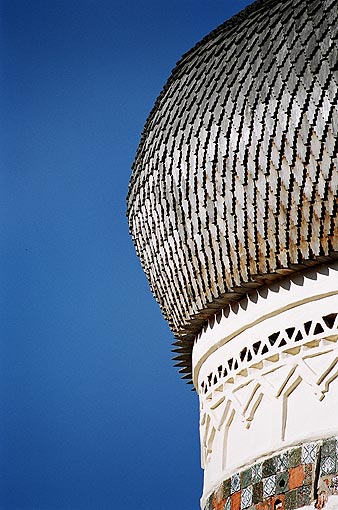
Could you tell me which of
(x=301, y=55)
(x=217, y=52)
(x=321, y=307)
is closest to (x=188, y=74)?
(x=217, y=52)

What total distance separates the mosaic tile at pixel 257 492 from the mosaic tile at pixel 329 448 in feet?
1.56

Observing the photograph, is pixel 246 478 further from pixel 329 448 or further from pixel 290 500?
pixel 329 448

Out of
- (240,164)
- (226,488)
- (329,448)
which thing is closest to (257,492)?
(226,488)

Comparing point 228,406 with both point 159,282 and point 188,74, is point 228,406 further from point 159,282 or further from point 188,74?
point 188,74

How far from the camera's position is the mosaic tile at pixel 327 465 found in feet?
35.6

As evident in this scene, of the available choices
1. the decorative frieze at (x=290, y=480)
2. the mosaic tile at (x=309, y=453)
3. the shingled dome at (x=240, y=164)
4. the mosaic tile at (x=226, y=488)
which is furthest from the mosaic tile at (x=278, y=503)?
the shingled dome at (x=240, y=164)

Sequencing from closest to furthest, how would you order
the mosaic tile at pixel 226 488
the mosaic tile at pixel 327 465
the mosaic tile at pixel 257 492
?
the mosaic tile at pixel 327 465 → the mosaic tile at pixel 257 492 → the mosaic tile at pixel 226 488

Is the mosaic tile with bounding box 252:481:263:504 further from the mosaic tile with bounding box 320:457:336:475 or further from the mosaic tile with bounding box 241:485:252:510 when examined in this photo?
the mosaic tile with bounding box 320:457:336:475

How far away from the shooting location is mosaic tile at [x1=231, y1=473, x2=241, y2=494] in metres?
11.4

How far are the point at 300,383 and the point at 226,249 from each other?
904 millimetres

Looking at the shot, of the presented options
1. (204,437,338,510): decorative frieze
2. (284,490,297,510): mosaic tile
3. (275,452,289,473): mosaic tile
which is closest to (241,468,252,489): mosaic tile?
(204,437,338,510): decorative frieze

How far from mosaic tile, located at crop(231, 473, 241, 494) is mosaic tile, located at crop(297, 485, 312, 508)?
0.54 metres

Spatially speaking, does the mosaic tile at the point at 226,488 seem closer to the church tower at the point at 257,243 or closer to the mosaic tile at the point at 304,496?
the church tower at the point at 257,243

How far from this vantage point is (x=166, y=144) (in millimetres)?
12000
